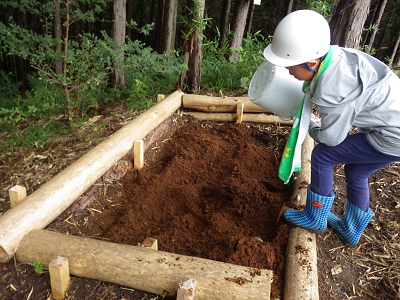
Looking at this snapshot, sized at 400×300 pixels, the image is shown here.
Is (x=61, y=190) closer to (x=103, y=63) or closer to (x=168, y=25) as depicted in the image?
(x=103, y=63)

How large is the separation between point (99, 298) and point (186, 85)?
4203 millimetres

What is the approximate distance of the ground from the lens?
2.39m

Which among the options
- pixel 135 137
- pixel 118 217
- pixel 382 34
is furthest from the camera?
pixel 382 34

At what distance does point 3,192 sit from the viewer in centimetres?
339

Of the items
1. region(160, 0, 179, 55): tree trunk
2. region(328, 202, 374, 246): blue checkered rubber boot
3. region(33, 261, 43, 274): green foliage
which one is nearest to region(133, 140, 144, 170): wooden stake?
region(33, 261, 43, 274): green foliage

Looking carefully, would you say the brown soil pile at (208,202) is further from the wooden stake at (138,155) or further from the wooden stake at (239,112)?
the wooden stake at (239,112)

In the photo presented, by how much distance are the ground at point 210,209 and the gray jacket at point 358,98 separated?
996 millimetres

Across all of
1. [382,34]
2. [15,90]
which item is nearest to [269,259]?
[15,90]

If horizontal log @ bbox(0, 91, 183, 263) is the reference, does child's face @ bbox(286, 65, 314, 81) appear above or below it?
above

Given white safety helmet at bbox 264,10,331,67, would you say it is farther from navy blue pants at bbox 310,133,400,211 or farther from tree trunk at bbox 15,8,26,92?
tree trunk at bbox 15,8,26,92

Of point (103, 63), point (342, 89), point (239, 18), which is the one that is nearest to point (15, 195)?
point (342, 89)

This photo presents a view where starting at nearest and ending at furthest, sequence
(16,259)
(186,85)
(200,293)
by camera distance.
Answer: (200,293), (16,259), (186,85)

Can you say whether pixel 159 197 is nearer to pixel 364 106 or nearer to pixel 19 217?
pixel 19 217

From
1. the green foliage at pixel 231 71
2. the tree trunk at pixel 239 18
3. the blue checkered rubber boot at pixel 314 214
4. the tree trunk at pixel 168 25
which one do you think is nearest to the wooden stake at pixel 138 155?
the blue checkered rubber boot at pixel 314 214
